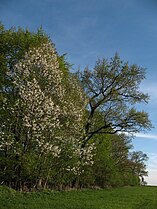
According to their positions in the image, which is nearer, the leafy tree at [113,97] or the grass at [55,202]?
the grass at [55,202]

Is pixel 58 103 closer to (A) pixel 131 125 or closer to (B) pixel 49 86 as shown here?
(B) pixel 49 86

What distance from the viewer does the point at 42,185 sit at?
28.9 metres

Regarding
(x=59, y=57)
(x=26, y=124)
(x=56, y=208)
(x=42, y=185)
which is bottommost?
(x=56, y=208)

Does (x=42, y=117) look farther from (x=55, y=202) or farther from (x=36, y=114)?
(x=55, y=202)

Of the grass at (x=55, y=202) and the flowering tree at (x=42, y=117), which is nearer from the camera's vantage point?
the grass at (x=55, y=202)

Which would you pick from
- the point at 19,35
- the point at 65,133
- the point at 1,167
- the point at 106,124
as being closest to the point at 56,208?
the point at 1,167

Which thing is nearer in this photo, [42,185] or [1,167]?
[1,167]

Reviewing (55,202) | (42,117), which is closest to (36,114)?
(42,117)

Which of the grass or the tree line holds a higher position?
the tree line

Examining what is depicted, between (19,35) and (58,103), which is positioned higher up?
(19,35)

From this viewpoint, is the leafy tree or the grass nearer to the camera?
the grass

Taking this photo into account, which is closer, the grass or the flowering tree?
the grass

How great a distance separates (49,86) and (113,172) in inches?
1117

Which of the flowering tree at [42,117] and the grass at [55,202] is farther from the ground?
the flowering tree at [42,117]
